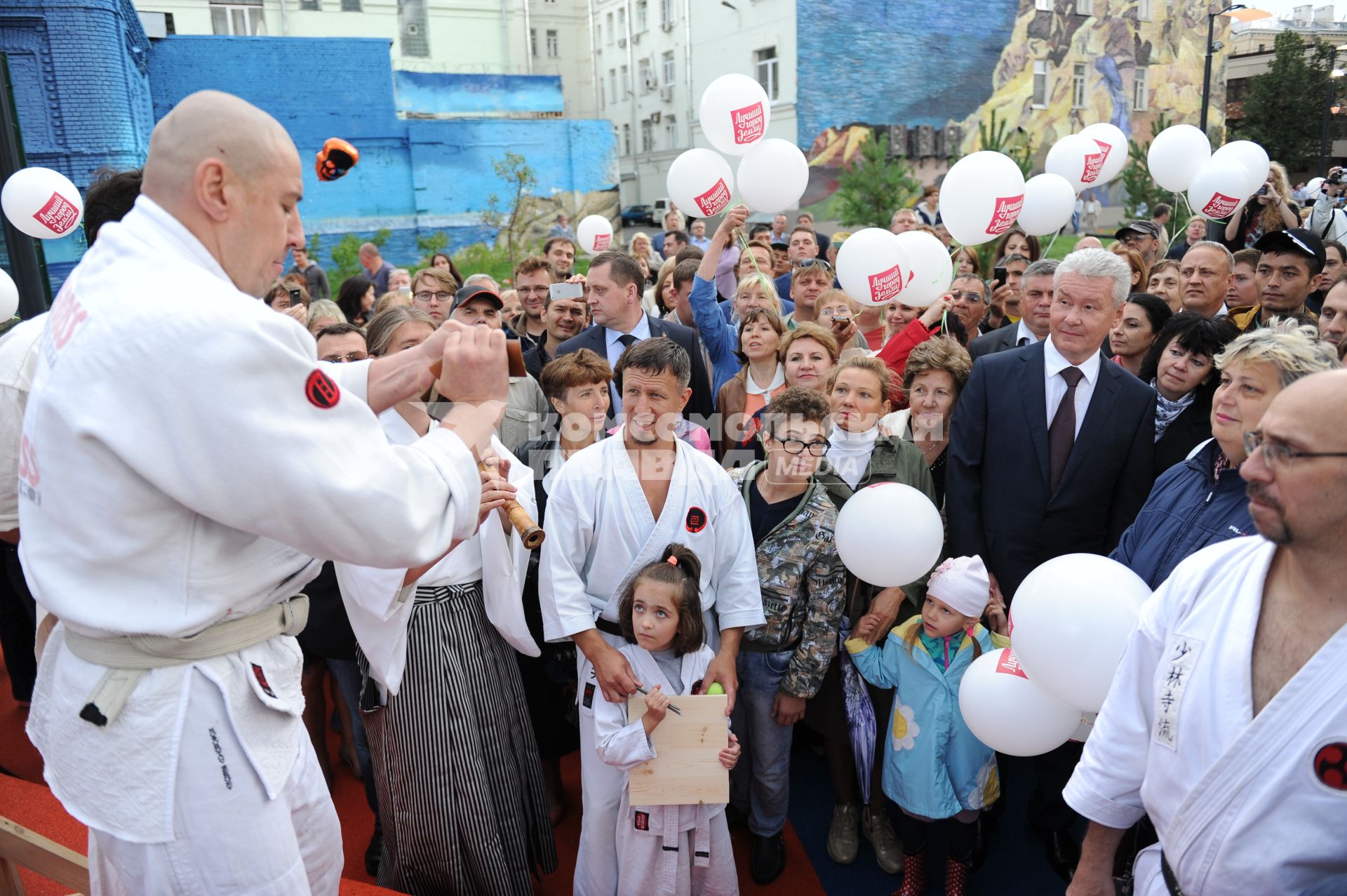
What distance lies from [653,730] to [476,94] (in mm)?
22326

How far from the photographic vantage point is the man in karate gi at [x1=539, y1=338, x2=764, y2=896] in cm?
276

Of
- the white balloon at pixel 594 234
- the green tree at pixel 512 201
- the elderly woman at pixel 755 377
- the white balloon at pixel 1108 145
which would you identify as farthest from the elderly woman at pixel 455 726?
the green tree at pixel 512 201

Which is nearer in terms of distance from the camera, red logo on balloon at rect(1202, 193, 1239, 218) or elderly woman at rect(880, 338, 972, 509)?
elderly woman at rect(880, 338, 972, 509)

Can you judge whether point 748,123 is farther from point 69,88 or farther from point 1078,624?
point 69,88

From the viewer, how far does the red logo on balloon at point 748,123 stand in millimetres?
5492

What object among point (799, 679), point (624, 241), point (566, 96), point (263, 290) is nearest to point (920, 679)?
point (799, 679)

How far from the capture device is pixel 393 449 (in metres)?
1.43

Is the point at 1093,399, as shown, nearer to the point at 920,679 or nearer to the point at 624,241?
the point at 920,679

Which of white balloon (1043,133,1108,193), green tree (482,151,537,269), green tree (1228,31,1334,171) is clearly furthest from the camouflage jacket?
green tree (1228,31,1334,171)

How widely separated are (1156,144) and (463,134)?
17.6 metres

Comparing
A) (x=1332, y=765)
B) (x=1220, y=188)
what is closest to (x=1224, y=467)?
(x=1332, y=765)

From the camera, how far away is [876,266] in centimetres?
466

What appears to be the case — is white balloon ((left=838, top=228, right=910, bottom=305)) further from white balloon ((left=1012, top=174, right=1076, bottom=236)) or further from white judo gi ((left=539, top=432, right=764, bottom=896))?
white judo gi ((left=539, top=432, right=764, bottom=896))

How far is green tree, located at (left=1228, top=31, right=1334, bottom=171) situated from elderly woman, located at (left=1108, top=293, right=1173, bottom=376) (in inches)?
1027
